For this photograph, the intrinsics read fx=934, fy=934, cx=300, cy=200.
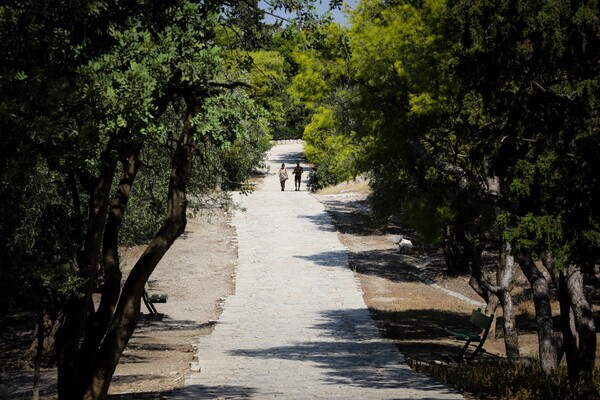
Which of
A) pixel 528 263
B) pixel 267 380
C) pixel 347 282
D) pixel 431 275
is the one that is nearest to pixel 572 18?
pixel 528 263

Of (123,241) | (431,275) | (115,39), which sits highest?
(115,39)

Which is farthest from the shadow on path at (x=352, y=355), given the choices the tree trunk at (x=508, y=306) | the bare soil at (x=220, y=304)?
the tree trunk at (x=508, y=306)

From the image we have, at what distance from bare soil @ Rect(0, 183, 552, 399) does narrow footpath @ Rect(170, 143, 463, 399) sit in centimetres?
51

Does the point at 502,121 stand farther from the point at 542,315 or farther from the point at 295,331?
the point at 295,331

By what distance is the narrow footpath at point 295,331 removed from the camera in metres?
13.9

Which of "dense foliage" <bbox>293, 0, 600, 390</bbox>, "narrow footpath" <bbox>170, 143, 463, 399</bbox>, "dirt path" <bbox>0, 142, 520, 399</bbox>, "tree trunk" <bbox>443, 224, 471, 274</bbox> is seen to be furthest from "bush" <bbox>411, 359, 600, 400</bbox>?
"tree trunk" <bbox>443, 224, 471, 274</bbox>

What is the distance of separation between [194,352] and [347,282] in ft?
38.6

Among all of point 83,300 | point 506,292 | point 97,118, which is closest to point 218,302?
point 506,292

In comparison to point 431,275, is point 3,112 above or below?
above

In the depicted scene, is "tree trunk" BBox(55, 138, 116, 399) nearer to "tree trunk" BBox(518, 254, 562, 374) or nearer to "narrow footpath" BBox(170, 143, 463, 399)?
"narrow footpath" BBox(170, 143, 463, 399)

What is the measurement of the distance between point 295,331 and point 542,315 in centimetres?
823

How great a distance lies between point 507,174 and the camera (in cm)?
1415

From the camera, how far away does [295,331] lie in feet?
74.8

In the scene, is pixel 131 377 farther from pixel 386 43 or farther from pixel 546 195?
pixel 386 43
